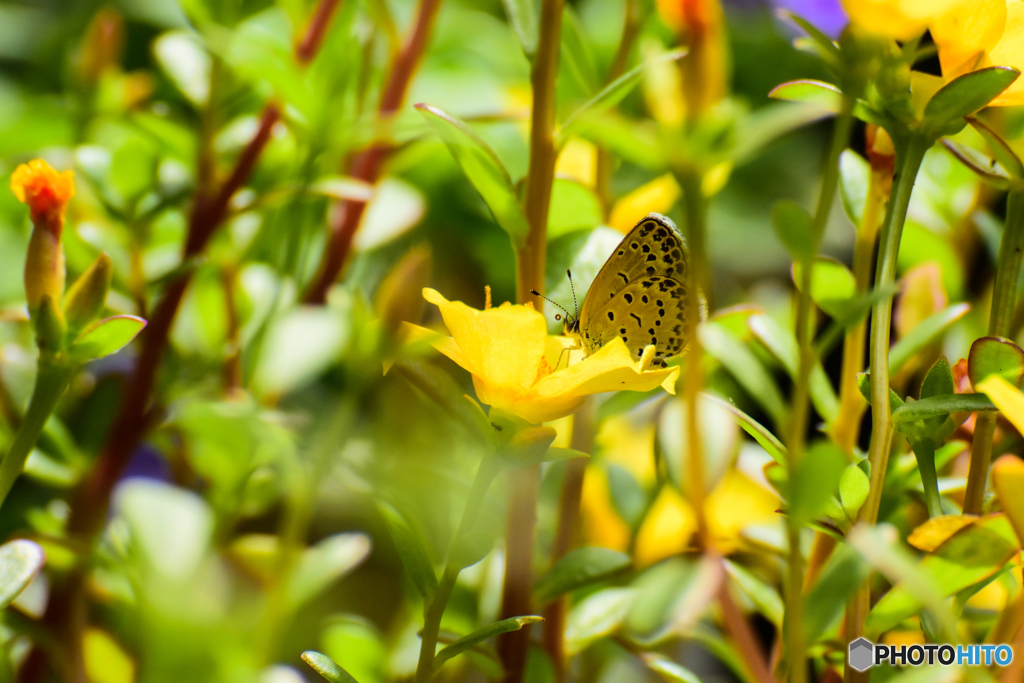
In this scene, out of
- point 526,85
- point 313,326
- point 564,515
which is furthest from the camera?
point 526,85

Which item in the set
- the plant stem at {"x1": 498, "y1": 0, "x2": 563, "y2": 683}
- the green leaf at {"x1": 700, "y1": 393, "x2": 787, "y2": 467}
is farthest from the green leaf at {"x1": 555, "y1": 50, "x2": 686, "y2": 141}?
the green leaf at {"x1": 700, "y1": 393, "x2": 787, "y2": 467}

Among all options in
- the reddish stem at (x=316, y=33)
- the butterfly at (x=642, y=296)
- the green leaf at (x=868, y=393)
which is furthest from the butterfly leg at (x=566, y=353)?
the reddish stem at (x=316, y=33)

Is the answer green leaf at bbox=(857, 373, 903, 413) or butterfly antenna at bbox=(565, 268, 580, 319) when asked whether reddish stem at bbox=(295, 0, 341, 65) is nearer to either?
butterfly antenna at bbox=(565, 268, 580, 319)

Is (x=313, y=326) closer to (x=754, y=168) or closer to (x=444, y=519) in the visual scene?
(x=444, y=519)

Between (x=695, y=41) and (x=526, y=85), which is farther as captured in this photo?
(x=526, y=85)

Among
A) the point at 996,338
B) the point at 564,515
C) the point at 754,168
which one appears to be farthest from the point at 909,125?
the point at 754,168
